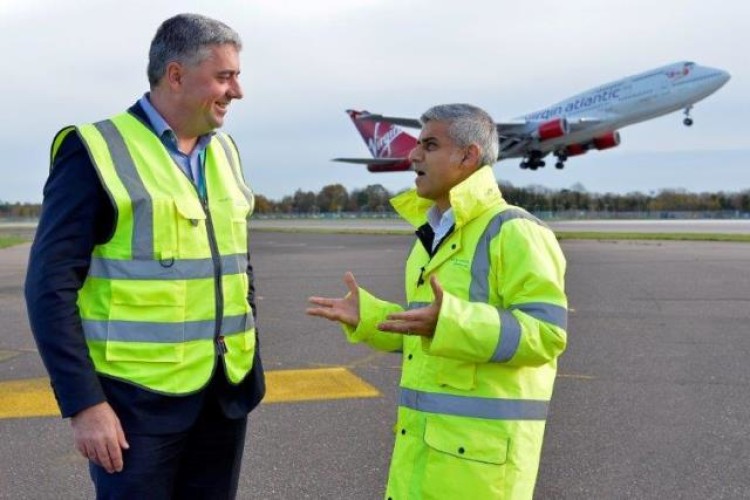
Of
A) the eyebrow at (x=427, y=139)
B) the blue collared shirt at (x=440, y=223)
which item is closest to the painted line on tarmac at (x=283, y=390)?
the blue collared shirt at (x=440, y=223)

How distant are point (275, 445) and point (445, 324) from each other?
10.2 feet

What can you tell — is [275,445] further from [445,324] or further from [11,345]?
[11,345]

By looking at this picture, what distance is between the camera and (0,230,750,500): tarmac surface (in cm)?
439

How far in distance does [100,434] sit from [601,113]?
1863 inches

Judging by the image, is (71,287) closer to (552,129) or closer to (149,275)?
(149,275)

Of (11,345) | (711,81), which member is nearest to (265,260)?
(11,345)

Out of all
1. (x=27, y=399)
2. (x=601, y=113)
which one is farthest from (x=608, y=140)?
(x=27, y=399)

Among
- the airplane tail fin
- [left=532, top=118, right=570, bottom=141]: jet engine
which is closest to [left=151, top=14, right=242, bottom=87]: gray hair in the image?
[left=532, top=118, right=570, bottom=141]: jet engine

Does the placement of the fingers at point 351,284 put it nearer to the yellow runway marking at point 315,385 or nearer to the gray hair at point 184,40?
the gray hair at point 184,40

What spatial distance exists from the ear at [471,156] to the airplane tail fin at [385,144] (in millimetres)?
55811

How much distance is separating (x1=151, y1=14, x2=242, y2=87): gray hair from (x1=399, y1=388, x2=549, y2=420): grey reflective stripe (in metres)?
1.39

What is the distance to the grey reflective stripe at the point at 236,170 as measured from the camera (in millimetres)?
2881

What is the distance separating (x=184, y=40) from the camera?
2504 millimetres

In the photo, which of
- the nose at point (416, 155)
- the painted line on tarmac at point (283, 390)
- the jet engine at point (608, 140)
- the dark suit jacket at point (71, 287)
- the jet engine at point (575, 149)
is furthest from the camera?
the jet engine at point (575, 149)
